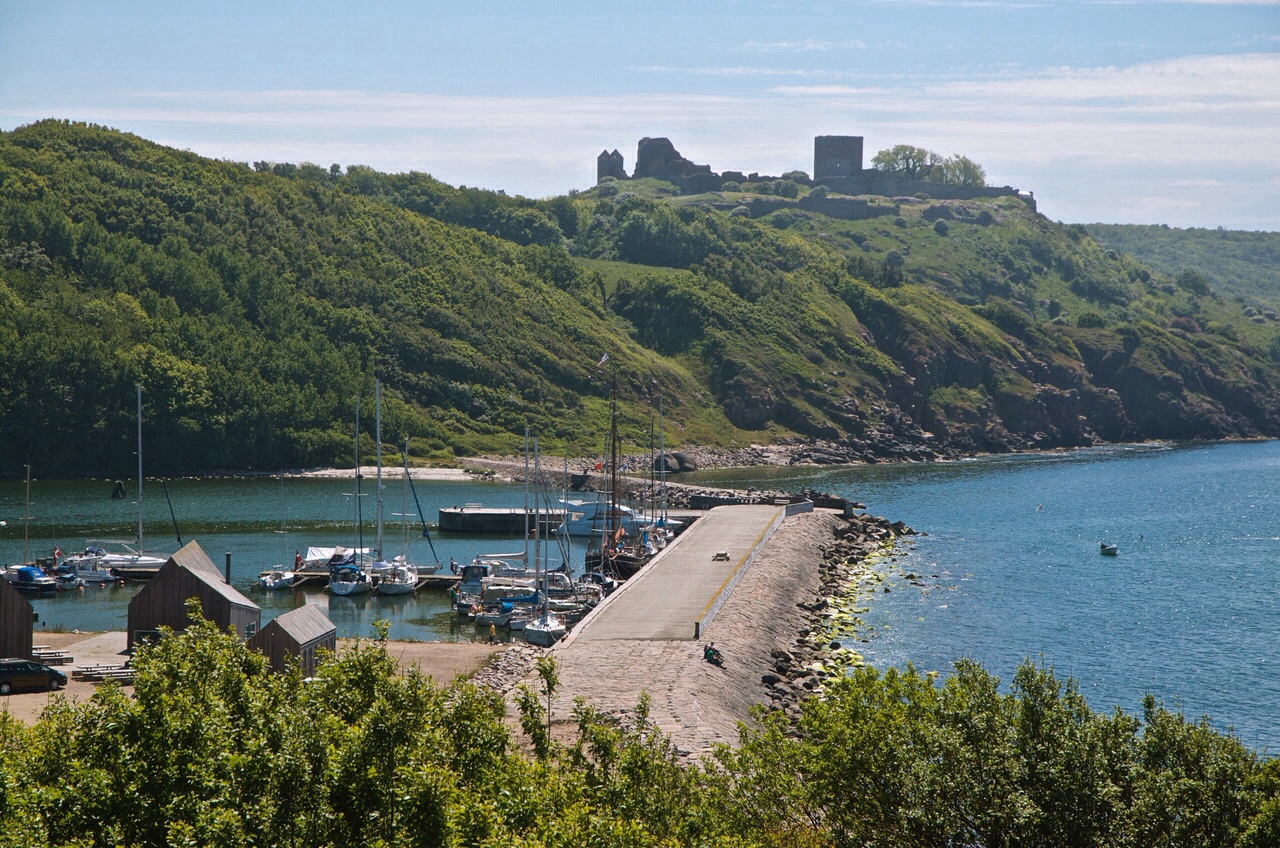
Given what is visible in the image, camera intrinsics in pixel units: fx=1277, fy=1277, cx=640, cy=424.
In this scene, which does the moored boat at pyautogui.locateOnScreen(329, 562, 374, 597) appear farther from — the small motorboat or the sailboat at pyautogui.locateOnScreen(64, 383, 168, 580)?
the sailboat at pyautogui.locateOnScreen(64, 383, 168, 580)

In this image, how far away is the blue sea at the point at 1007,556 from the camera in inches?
2169

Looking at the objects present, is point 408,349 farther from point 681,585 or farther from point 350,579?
point 681,585

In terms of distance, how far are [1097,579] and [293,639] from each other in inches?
2181

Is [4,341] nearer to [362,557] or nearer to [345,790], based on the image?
[362,557]

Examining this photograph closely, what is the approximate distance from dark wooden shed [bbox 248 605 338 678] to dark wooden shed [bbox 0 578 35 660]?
306 inches

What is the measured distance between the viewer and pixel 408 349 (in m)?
154

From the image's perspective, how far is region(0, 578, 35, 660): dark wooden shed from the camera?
4038 centimetres

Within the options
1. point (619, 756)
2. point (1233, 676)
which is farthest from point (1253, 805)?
point (1233, 676)

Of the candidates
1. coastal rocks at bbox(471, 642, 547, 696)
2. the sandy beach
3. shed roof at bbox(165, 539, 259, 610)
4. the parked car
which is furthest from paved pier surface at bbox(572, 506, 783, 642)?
the sandy beach

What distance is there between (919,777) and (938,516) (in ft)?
278

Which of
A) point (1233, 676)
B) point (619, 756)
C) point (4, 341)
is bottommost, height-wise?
point (1233, 676)

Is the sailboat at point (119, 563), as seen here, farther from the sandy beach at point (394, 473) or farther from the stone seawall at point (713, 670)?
the sandy beach at point (394, 473)

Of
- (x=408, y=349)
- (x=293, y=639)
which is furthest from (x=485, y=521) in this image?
(x=408, y=349)

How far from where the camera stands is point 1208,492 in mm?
126062
